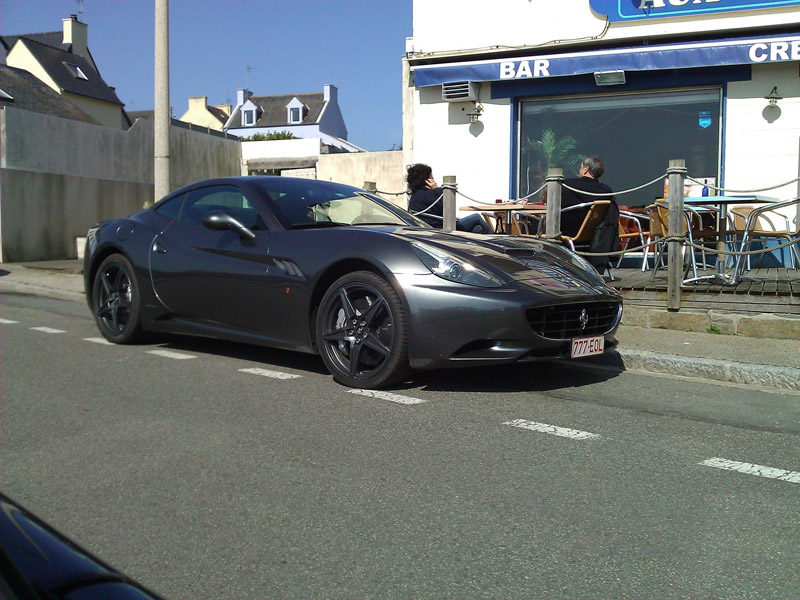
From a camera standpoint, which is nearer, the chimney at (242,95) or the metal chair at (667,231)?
the metal chair at (667,231)

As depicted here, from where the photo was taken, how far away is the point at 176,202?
6.89 m

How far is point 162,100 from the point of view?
11.8 metres

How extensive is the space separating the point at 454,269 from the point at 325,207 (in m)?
1.49

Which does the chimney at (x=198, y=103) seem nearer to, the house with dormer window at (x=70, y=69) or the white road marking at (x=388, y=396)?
the house with dormer window at (x=70, y=69)

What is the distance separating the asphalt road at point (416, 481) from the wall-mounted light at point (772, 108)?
7.26m

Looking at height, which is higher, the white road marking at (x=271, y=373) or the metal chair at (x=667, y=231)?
the metal chair at (x=667, y=231)

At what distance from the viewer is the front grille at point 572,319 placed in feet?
16.7

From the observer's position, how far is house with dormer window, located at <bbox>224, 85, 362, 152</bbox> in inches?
2881

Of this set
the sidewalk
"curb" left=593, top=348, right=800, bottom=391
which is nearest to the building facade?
the sidewalk

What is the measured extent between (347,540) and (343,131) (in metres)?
76.3

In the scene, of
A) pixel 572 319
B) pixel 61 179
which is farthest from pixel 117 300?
pixel 61 179

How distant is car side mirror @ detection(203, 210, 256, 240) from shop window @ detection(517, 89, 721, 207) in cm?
808

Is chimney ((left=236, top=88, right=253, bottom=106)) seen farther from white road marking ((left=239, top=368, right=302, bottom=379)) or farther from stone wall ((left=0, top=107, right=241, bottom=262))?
white road marking ((left=239, top=368, right=302, bottom=379))

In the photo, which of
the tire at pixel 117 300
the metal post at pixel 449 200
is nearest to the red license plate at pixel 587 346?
the tire at pixel 117 300
